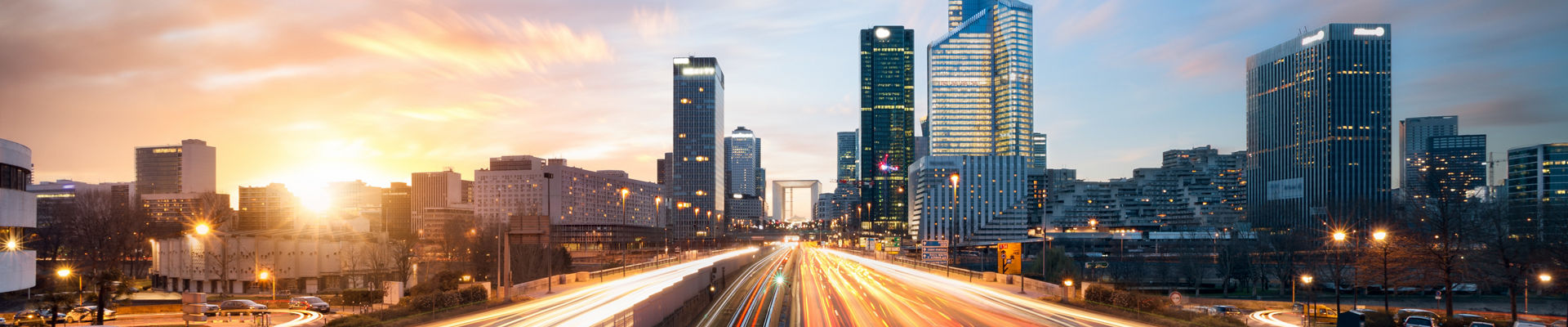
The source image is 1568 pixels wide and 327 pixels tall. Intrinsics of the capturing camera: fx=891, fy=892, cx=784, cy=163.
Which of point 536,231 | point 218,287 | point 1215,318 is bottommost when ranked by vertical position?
point 218,287

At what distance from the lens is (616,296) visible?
51312 millimetres

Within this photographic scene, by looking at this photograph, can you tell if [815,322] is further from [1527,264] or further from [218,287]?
[218,287]

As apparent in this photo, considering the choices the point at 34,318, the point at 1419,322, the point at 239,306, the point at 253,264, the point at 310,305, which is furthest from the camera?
the point at 253,264

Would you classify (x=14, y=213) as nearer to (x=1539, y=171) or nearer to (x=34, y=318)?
(x=34, y=318)

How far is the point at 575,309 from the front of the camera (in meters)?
43.9

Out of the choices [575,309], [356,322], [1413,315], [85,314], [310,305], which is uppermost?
[356,322]

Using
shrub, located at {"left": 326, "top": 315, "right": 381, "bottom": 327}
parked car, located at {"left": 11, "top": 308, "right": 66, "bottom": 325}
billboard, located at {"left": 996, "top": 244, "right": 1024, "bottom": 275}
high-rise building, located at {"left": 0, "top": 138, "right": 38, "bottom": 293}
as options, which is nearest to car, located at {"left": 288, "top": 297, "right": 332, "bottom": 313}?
parked car, located at {"left": 11, "top": 308, "right": 66, "bottom": 325}

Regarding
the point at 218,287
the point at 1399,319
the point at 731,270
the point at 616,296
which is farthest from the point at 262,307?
the point at 1399,319

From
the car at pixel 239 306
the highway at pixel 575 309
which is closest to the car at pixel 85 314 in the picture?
the car at pixel 239 306

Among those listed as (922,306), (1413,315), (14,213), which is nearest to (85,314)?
(14,213)

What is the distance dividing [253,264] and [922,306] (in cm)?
8099

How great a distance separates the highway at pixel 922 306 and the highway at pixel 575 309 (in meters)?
8.69

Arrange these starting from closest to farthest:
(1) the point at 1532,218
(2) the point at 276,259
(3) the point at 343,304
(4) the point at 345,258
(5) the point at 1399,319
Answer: (5) the point at 1399,319 → (3) the point at 343,304 → (1) the point at 1532,218 → (2) the point at 276,259 → (4) the point at 345,258

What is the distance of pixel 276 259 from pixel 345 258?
33.7 feet
